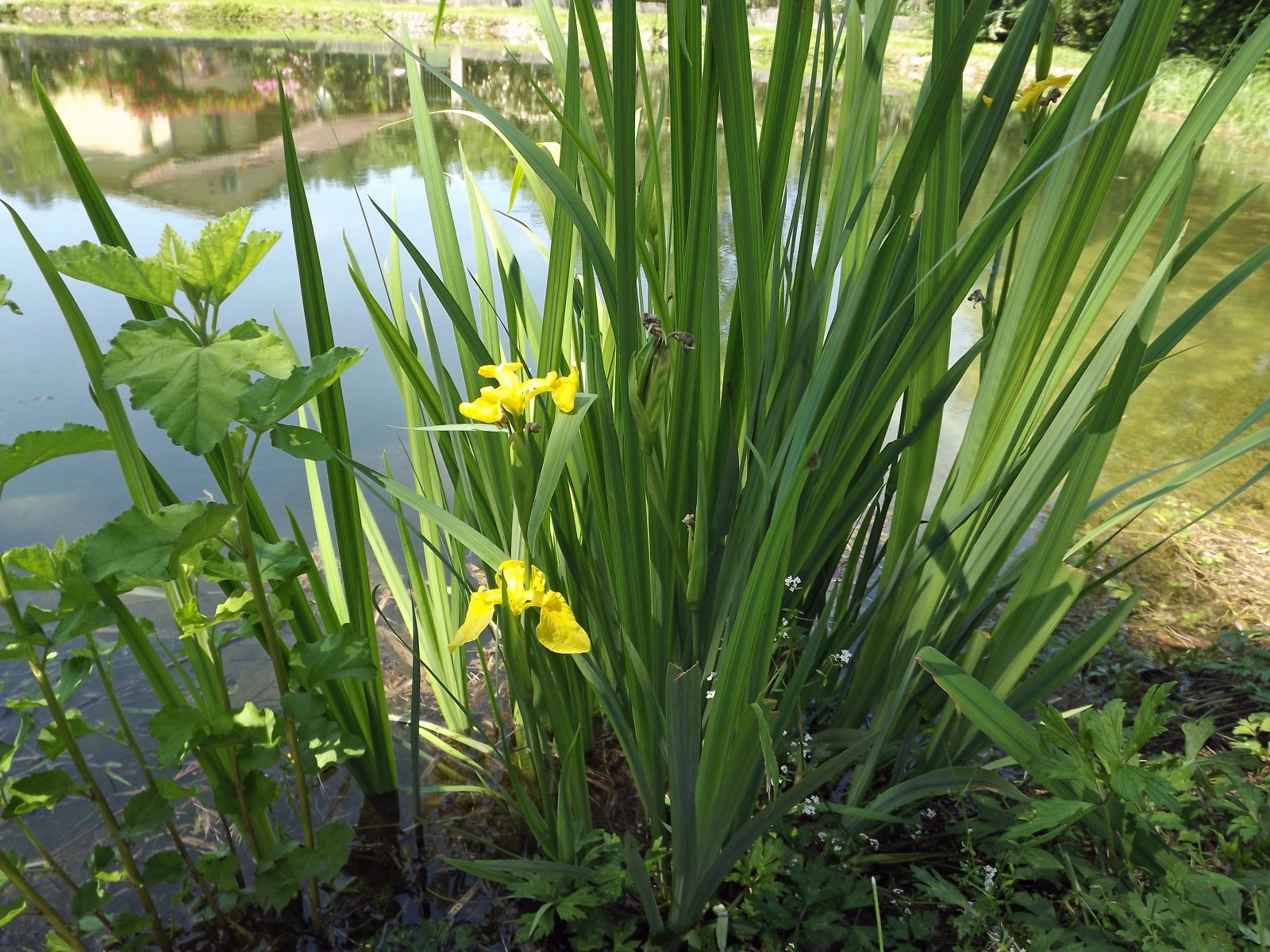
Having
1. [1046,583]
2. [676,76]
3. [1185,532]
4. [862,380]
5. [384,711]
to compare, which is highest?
[676,76]

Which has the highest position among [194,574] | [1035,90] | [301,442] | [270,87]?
[1035,90]

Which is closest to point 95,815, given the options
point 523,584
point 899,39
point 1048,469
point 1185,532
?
point 523,584

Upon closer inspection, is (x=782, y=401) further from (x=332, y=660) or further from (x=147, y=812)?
(x=147, y=812)

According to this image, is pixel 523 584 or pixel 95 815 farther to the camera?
pixel 95 815

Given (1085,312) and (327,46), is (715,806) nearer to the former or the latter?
(1085,312)

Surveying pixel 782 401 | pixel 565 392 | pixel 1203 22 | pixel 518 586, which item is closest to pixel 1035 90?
pixel 782 401

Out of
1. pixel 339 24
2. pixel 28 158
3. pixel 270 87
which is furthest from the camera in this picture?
pixel 339 24

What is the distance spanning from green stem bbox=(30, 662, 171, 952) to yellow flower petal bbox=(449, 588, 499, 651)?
32cm

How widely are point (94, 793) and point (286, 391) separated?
422mm

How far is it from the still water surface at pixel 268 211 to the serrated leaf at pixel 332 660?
1.10 ft

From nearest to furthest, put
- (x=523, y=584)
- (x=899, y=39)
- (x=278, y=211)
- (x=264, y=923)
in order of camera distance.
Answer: (x=523, y=584) → (x=264, y=923) → (x=278, y=211) → (x=899, y=39)

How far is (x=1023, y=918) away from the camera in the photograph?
710mm

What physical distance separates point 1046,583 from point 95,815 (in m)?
1.09

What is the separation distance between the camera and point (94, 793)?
0.70 m
